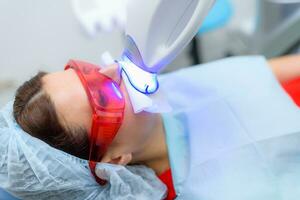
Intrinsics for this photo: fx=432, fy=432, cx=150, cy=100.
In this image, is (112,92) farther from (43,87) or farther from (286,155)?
(286,155)

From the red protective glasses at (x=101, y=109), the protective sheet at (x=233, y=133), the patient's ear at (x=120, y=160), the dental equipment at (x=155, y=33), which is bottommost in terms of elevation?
the protective sheet at (x=233, y=133)

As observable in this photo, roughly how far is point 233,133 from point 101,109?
0.37 m

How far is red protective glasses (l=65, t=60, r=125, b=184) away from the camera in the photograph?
1076mm

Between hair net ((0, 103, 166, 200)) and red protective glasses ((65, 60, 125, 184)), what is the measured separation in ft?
0.13

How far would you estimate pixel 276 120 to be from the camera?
1166 mm

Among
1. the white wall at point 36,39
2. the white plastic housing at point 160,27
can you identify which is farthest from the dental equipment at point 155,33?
the white wall at point 36,39

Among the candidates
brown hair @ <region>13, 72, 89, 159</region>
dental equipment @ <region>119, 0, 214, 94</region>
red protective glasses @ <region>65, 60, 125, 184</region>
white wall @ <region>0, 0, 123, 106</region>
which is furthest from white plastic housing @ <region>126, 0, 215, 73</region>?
white wall @ <region>0, 0, 123, 106</region>

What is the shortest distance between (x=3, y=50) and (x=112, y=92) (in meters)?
1.05

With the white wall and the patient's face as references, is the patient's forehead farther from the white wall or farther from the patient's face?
the white wall

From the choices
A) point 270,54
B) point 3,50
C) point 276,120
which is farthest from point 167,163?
point 3,50

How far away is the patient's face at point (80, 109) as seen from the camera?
1078 millimetres

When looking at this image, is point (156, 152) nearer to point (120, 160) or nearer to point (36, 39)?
point (120, 160)

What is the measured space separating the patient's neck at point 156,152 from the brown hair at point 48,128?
0.19 m

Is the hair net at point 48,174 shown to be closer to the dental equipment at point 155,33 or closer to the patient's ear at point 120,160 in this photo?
the patient's ear at point 120,160
